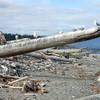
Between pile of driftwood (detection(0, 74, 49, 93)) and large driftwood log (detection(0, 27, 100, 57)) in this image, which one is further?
pile of driftwood (detection(0, 74, 49, 93))

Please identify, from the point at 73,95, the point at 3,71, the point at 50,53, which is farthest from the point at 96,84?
the point at 50,53

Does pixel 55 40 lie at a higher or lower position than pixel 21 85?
higher

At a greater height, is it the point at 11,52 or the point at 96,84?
the point at 11,52

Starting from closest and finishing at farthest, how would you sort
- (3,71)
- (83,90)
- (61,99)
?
(61,99)
(83,90)
(3,71)

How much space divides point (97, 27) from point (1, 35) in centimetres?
339

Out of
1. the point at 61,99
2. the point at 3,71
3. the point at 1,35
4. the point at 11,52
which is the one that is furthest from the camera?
the point at 3,71

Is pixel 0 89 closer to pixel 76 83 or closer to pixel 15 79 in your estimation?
pixel 15 79

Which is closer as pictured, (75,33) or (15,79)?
(75,33)

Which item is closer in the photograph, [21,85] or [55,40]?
[55,40]

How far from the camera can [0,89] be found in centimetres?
1012

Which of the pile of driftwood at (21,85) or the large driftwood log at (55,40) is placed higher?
the large driftwood log at (55,40)

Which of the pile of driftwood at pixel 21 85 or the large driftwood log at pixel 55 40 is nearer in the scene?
the large driftwood log at pixel 55 40

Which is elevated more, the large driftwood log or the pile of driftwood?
the large driftwood log

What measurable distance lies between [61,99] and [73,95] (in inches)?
25.5
